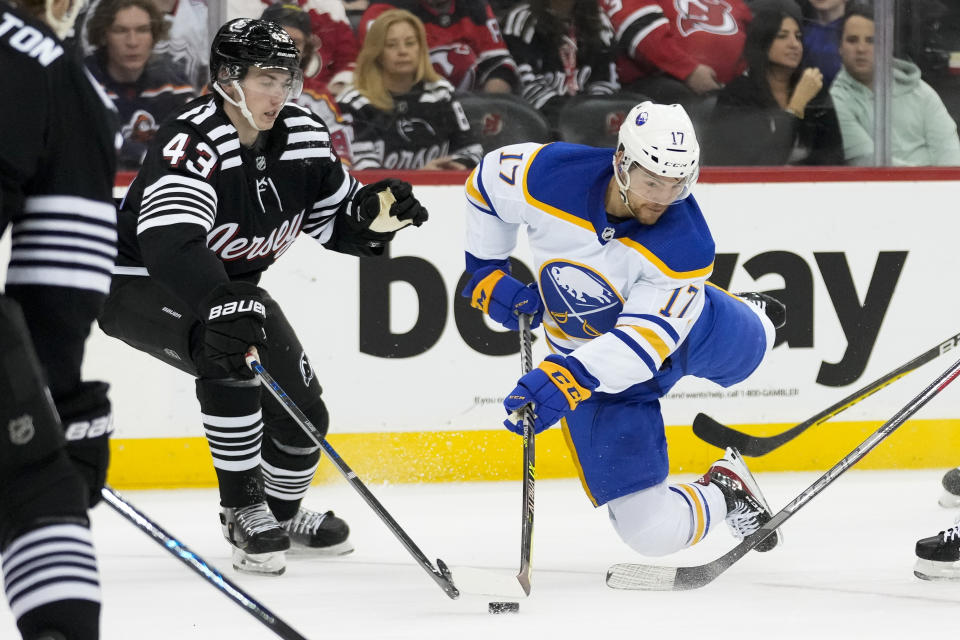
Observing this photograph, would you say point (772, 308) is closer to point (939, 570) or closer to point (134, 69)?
point (939, 570)

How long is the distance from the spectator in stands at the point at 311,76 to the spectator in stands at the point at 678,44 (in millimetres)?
905

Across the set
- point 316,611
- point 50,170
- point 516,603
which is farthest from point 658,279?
point 50,170

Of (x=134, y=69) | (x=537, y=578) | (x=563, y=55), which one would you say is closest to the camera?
(x=537, y=578)

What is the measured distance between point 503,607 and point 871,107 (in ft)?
8.05

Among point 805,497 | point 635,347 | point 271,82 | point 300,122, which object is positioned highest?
point 271,82

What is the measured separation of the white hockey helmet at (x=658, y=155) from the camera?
2.47m

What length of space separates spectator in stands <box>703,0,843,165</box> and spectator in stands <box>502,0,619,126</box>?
0.40 metres

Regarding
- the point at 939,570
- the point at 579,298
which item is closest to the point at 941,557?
the point at 939,570

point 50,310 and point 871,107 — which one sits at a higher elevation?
point 50,310

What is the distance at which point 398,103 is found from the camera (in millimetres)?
4039

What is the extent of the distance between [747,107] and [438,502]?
1.66 metres

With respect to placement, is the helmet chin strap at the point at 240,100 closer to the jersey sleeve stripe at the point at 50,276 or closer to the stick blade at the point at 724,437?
the jersey sleeve stripe at the point at 50,276

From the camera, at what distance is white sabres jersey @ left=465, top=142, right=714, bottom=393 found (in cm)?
252

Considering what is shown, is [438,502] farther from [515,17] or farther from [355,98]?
[515,17]
